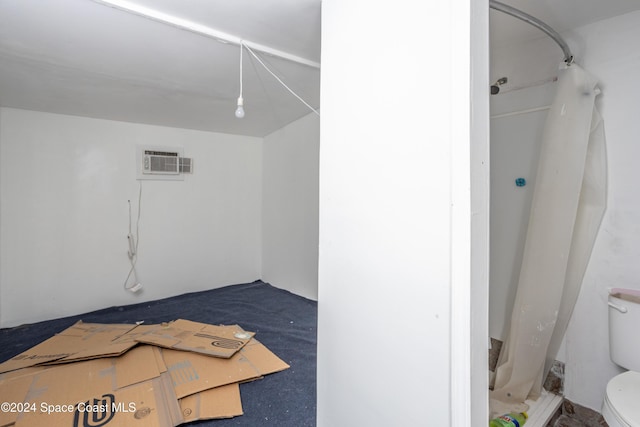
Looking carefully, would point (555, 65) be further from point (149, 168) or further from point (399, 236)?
point (149, 168)

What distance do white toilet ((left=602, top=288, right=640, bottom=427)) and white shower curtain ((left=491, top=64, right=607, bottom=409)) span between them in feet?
0.53

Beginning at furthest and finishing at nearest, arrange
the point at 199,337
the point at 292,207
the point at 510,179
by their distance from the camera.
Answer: the point at 292,207, the point at 199,337, the point at 510,179

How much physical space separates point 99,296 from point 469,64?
3.48m

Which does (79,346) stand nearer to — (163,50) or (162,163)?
(162,163)

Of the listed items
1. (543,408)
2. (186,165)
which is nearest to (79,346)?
(186,165)

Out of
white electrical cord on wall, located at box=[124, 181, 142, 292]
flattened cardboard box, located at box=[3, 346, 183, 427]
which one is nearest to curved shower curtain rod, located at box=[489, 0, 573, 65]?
flattened cardboard box, located at box=[3, 346, 183, 427]

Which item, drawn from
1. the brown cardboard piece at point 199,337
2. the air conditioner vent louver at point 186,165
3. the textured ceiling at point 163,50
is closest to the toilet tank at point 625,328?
the textured ceiling at point 163,50

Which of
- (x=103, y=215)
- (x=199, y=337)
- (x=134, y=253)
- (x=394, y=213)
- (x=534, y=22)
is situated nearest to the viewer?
(x=394, y=213)

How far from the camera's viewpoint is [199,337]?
6.81 ft

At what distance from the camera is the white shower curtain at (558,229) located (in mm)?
1347

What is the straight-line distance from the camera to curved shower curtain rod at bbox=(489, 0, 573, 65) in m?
1.07

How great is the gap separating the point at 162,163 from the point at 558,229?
333 cm

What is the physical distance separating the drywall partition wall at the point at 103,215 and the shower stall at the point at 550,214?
9.46 ft

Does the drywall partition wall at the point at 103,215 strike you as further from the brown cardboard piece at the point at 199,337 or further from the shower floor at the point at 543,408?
the shower floor at the point at 543,408
